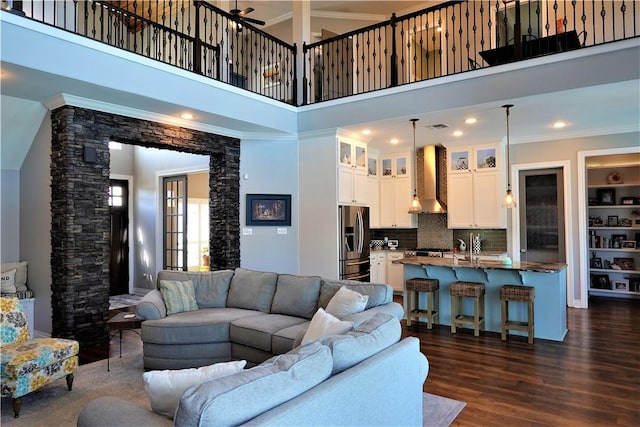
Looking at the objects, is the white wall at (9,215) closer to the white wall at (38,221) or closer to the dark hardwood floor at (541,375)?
the white wall at (38,221)

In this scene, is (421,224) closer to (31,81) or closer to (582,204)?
(582,204)

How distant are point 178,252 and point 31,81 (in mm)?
4472

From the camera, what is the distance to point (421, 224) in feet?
27.4

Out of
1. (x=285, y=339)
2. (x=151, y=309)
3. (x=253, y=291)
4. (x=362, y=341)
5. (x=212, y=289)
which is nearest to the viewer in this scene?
(x=362, y=341)

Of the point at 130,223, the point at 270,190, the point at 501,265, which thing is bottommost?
the point at 501,265

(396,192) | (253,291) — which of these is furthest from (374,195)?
(253,291)

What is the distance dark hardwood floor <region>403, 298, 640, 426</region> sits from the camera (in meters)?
2.99

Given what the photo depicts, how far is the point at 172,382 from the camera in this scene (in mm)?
1771

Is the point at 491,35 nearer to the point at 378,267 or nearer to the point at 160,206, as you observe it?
the point at 378,267

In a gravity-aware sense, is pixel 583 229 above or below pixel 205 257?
above

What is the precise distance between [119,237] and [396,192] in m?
5.81

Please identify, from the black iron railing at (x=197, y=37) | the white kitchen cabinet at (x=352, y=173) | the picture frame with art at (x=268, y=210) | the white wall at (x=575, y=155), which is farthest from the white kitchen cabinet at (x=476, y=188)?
the black iron railing at (x=197, y=37)

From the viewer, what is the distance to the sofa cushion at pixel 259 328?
3643 mm

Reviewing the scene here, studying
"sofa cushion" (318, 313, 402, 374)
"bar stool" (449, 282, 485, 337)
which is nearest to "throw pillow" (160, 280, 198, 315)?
"sofa cushion" (318, 313, 402, 374)
